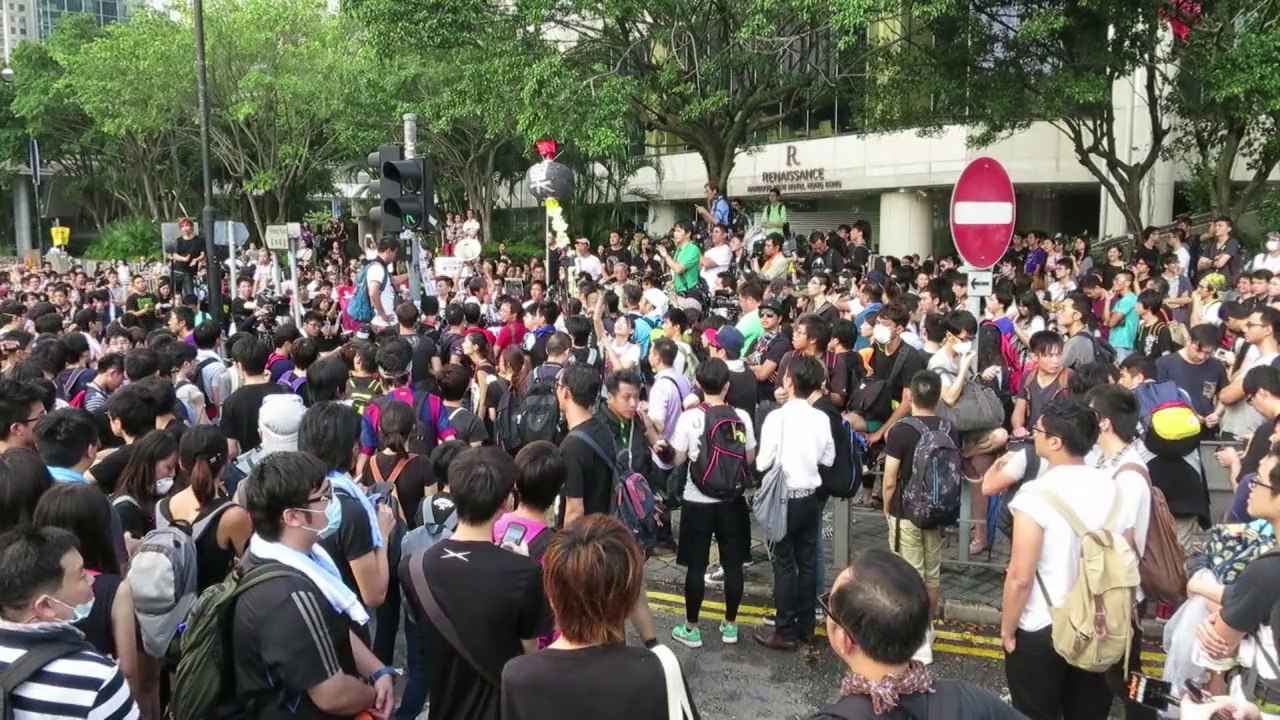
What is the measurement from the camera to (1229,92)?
41.5 feet

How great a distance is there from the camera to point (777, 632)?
5566 millimetres

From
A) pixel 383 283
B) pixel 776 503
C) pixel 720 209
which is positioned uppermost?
pixel 720 209

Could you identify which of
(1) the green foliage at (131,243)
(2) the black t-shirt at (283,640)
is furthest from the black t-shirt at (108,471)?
(1) the green foliage at (131,243)

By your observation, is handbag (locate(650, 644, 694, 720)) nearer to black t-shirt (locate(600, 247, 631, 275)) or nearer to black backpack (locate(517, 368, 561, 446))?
black backpack (locate(517, 368, 561, 446))

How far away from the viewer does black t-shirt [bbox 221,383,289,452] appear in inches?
233

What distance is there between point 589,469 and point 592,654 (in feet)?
7.23

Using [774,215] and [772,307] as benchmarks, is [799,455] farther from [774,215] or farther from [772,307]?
[774,215]

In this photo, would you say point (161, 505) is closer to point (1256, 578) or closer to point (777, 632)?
point (777, 632)

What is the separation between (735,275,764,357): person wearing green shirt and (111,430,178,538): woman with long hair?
488 centimetres

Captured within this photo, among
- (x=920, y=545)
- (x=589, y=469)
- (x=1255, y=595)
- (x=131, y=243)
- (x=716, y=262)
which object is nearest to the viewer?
(x=1255, y=595)

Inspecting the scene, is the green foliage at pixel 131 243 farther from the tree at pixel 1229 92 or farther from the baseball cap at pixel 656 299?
the tree at pixel 1229 92

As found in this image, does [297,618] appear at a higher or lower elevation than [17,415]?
lower

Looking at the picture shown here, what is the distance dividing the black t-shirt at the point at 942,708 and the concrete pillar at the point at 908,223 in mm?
26090

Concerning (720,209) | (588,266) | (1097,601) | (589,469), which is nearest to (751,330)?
(589,469)
